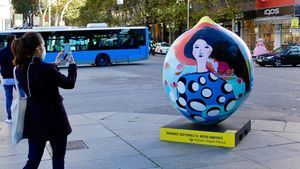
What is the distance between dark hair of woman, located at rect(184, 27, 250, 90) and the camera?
7031mm

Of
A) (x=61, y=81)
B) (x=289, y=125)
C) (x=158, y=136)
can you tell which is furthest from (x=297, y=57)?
(x=61, y=81)

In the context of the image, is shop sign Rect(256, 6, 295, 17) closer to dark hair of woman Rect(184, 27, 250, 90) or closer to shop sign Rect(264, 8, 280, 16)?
shop sign Rect(264, 8, 280, 16)

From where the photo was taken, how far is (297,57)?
95.2 feet

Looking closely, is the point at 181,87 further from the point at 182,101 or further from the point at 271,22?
the point at 271,22

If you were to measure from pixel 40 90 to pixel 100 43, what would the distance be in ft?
91.1

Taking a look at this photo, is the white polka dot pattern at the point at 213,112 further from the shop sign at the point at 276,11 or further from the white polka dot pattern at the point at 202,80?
the shop sign at the point at 276,11

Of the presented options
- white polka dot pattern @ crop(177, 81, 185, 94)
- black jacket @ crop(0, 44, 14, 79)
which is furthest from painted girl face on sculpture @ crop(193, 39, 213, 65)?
black jacket @ crop(0, 44, 14, 79)

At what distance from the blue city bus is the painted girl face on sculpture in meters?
24.3

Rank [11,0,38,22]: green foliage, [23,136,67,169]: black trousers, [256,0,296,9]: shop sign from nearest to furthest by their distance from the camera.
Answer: [23,136,67,169]: black trousers
[256,0,296,9]: shop sign
[11,0,38,22]: green foliage

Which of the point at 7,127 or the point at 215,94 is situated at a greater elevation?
the point at 215,94

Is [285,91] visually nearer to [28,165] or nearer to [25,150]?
[25,150]

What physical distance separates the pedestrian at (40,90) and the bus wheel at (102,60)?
27.3 metres

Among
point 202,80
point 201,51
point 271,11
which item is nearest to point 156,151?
point 202,80

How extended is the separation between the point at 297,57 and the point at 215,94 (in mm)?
23408
